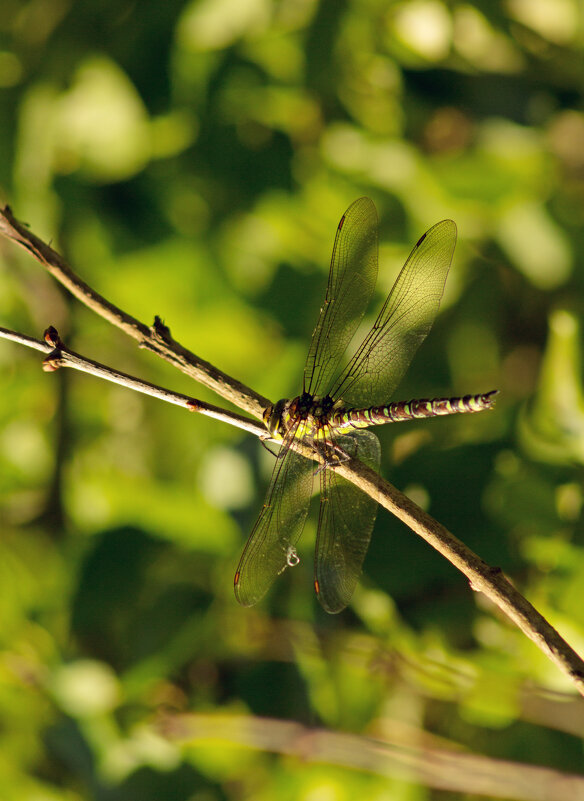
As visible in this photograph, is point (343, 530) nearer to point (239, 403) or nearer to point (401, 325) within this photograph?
point (239, 403)

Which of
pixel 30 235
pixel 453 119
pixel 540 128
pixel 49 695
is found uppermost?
pixel 453 119

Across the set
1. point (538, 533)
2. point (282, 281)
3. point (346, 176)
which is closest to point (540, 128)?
point (346, 176)

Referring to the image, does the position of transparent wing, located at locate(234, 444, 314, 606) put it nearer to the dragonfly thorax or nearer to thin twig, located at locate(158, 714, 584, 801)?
the dragonfly thorax

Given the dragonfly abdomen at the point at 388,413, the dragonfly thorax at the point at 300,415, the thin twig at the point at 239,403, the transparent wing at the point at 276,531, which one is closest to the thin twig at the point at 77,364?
the thin twig at the point at 239,403

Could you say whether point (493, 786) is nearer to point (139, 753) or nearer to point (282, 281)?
point (139, 753)

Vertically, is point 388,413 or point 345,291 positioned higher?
point 345,291

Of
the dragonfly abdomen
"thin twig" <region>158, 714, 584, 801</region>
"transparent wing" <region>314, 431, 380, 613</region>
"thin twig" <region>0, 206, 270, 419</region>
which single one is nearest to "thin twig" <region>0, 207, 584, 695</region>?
"thin twig" <region>0, 206, 270, 419</region>

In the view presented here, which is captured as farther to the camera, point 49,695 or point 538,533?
point 49,695

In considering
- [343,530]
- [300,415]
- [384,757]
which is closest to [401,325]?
[300,415]
